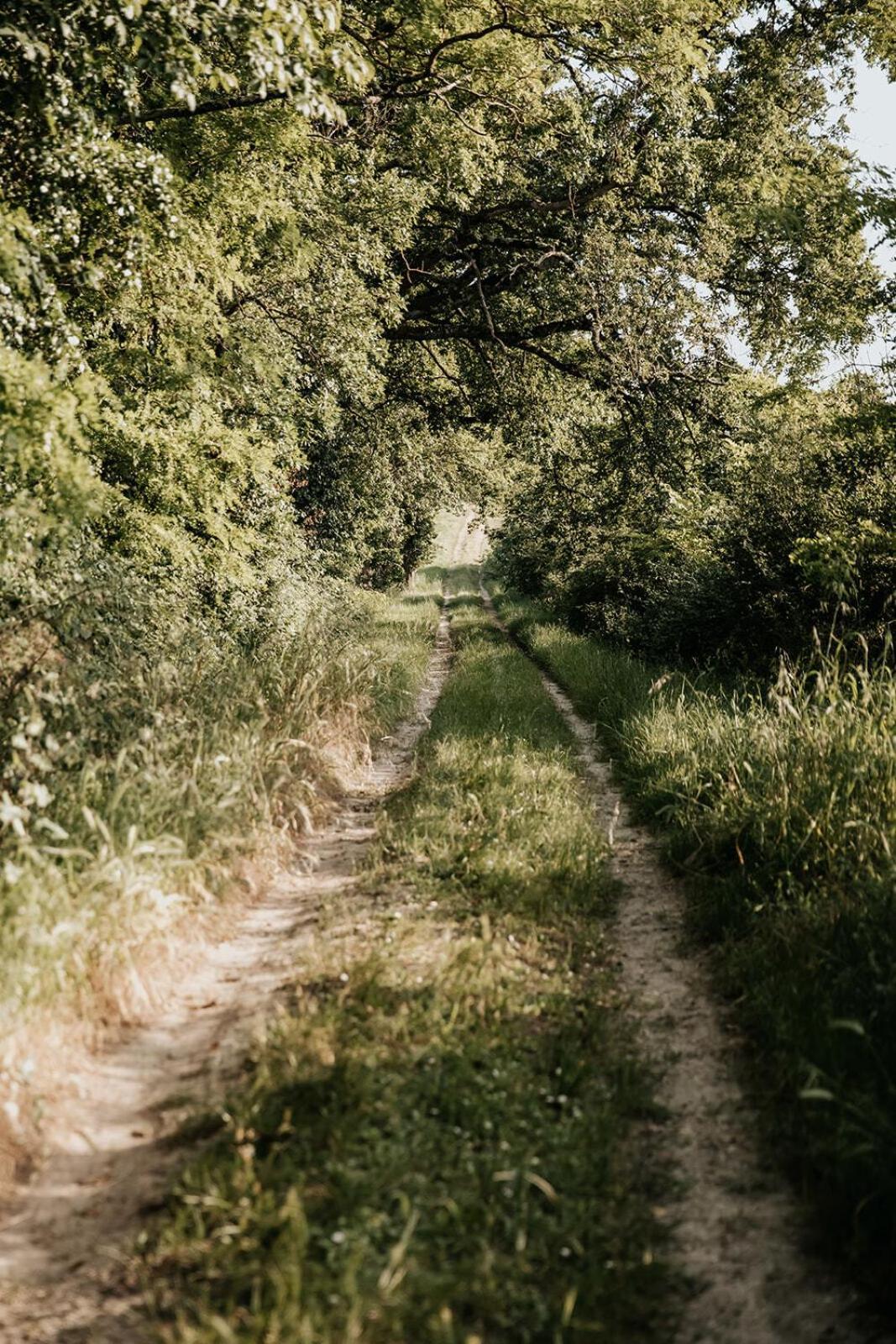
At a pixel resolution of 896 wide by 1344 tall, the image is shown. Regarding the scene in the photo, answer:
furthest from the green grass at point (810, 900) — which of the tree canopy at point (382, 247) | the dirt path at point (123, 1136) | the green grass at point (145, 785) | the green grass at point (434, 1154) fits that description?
the tree canopy at point (382, 247)

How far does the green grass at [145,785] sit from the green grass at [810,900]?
3.08 meters

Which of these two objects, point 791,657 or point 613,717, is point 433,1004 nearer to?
point 613,717

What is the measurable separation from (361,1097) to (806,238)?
12.6 meters

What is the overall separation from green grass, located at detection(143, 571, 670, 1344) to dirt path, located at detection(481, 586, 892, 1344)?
147 millimetres

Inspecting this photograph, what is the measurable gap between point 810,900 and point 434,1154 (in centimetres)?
268

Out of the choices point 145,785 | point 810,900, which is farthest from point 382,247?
point 810,900

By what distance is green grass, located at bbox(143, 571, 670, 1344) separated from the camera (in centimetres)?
254

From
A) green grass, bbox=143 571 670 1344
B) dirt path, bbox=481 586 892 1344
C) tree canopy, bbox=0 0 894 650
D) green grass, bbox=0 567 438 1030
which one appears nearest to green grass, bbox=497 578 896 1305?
dirt path, bbox=481 586 892 1344

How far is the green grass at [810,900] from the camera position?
303 centimetres

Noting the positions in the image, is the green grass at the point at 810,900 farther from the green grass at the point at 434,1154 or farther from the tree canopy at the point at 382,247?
the tree canopy at the point at 382,247

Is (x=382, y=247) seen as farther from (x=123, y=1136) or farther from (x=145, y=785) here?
(x=123, y=1136)

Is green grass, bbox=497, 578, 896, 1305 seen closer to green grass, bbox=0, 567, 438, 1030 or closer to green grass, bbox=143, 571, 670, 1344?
green grass, bbox=143, 571, 670, 1344

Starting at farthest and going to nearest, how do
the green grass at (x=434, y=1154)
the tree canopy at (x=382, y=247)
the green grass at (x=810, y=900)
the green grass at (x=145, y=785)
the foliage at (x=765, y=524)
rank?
the foliage at (x=765, y=524)
the tree canopy at (x=382, y=247)
the green grass at (x=145, y=785)
the green grass at (x=810, y=900)
the green grass at (x=434, y=1154)

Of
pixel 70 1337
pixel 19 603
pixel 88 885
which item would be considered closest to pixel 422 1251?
pixel 70 1337
